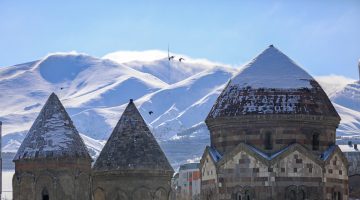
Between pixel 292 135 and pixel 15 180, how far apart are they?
21.0 m

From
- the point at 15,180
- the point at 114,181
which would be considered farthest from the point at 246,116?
the point at 15,180

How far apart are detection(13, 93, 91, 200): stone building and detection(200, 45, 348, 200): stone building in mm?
12357

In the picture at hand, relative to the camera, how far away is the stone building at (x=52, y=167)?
8044cm

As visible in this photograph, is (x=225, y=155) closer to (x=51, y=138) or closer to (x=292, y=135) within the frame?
(x=292, y=135)

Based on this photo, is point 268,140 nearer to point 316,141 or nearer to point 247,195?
point 316,141

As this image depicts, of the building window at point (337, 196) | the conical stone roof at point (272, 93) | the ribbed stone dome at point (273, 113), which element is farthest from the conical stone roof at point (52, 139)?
the building window at point (337, 196)

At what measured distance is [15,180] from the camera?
81375 mm

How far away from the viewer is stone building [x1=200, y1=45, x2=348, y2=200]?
8781cm

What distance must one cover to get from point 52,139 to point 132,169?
645 cm

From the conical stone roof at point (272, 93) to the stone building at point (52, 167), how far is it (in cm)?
1362

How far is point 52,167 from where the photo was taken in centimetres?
8069

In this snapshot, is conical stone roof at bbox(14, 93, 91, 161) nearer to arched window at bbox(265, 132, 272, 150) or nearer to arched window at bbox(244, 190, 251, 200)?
arched window at bbox(244, 190, 251, 200)

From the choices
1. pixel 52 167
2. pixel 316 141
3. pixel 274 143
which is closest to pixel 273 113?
pixel 274 143

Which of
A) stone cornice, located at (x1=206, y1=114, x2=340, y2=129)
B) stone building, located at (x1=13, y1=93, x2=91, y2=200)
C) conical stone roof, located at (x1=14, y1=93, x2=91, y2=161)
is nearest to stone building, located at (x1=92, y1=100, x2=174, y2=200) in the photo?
stone building, located at (x1=13, y1=93, x2=91, y2=200)
